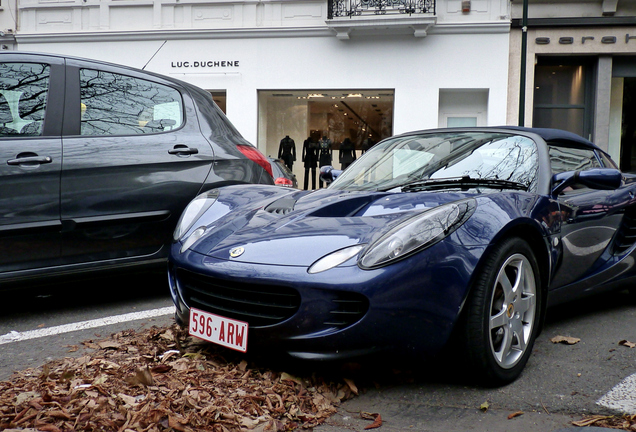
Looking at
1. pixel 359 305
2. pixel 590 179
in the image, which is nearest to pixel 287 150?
pixel 590 179

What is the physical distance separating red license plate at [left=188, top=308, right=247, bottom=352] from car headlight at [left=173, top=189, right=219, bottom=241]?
0.62 m

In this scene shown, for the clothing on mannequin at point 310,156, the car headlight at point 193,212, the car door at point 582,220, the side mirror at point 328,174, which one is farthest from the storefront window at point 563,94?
the car headlight at point 193,212

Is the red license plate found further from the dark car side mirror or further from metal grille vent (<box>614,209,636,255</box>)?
metal grille vent (<box>614,209,636,255</box>)

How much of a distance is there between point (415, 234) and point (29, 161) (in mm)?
2489

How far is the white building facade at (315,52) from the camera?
14820 mm

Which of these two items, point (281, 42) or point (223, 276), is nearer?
point (223, 276)

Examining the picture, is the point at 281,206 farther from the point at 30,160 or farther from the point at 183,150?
the point at 30,160

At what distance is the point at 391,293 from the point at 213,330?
0.82 metres

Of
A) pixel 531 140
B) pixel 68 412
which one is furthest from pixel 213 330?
pixel 531 140

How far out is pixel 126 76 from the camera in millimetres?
4254

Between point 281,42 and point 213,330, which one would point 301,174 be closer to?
point 281,42

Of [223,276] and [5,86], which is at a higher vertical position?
[5,86]

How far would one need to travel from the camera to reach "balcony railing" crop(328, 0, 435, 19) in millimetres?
14727

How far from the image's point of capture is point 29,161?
3637 mm
